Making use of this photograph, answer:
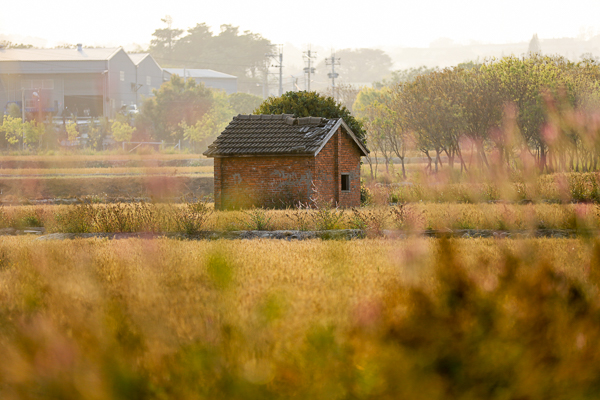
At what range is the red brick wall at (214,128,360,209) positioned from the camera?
2744 centimetres

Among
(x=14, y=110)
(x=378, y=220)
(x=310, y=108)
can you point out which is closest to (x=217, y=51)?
(x=14, y=110)

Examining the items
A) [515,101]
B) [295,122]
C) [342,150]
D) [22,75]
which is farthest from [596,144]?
[22,75]

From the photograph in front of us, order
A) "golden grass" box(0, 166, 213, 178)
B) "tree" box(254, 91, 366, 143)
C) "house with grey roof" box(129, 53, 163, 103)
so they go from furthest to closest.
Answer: "house with grey roof" box(129, 53, 163, 103) → "golden grass" box(0, 166, 213, 178) → "tree" box(254, 91, 366, 143)

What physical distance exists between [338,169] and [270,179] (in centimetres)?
366

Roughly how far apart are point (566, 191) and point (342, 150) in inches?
410

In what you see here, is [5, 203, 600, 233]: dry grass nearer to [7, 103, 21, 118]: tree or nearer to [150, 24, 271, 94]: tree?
[7, 103, 21, 118]: tree

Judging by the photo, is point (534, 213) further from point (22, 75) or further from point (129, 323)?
point (22, 75)

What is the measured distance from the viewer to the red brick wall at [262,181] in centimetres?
2744

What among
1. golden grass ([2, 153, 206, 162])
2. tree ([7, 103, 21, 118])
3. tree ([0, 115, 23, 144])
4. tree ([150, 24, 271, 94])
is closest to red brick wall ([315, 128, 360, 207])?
golden grass ([2, 153, 206, 162])

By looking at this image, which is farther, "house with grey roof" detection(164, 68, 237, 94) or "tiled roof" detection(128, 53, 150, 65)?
"house with grey roof" detection(164, 68, 237, 94)

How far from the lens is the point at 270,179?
27.7 meters

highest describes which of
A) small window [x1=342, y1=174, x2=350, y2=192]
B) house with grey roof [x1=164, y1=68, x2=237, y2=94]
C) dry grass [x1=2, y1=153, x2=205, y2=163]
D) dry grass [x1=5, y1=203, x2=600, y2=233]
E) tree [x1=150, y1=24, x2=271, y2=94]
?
tree [x1=150, y1=24, x2=271, y2=94]

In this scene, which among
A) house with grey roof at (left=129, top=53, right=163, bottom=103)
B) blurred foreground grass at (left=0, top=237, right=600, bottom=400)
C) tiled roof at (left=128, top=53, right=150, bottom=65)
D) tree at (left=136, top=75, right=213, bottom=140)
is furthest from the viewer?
tiled roof at (left=128, top=53, right=150, bottom=65)

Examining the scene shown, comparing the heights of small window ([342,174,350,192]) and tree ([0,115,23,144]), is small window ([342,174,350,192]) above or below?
below
